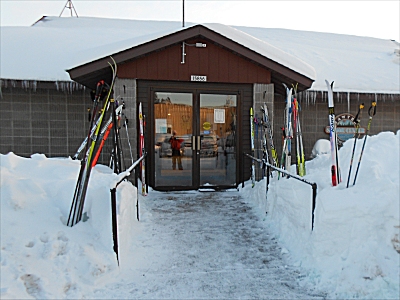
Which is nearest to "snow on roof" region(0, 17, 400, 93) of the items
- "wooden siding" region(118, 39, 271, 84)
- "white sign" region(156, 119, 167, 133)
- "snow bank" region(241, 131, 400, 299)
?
"wooden siding" region(118, 39, 271, 84)

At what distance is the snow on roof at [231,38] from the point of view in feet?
21.9

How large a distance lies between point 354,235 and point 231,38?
4540mm

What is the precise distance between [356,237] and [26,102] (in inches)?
292

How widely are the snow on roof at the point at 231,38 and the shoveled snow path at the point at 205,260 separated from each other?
133 inches

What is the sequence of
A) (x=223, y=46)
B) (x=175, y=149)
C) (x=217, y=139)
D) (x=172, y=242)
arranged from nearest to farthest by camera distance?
(x=172, y=242), (x=223, y=46), (x=175, y=149), (x=217, y=139)

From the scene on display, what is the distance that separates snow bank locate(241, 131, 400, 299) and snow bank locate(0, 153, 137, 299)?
2034 millimetres

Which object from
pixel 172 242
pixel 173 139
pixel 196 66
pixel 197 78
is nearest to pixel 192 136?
pixel 173 139

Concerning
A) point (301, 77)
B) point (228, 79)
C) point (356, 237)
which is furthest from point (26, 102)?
point (356, 237)

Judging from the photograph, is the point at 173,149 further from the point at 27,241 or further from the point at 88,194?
the point at 27,241

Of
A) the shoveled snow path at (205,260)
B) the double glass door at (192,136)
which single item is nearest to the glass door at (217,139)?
the double glass door at (192,136)

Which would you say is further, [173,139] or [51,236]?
[173,139]

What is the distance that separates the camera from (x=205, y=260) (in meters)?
3.64

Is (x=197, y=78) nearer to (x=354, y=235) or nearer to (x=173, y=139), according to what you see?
(x=173, y=139)

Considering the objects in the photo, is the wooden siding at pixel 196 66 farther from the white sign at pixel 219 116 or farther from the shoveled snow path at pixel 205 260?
the shoveled snow path at pixel 205 260
